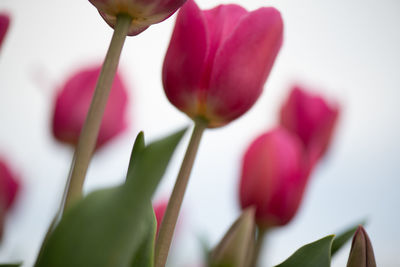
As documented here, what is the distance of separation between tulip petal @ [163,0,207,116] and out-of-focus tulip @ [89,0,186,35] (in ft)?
0.09

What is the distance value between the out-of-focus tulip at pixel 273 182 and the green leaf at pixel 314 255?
16cm

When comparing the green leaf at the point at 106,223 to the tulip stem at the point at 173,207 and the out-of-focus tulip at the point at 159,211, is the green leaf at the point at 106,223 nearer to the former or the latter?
the tulip stem at the point at 173,207

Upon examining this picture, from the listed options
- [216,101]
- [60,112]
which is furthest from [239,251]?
[60,112]

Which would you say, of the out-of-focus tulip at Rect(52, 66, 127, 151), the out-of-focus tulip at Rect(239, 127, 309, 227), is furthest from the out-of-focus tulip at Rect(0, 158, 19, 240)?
the out-of-focus tulip at Rect(239, 127, 309, 227)

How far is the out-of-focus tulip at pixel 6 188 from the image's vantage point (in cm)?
39

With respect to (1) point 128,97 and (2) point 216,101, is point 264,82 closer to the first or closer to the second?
(2) point 216,101

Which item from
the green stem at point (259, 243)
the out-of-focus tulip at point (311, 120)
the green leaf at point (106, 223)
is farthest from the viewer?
the out-of-focus tulip at point (311, 120)

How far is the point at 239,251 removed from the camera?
0.26 m

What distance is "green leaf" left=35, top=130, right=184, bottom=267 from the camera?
0.45 ft

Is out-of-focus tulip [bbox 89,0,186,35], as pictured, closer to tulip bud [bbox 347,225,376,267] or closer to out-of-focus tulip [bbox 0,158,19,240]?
tulip bud [bbox 347,225,376,267]

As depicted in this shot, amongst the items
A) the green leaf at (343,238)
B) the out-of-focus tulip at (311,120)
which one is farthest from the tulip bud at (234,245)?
the out-of-focus tulip at (311,120)

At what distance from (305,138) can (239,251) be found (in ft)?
0.80

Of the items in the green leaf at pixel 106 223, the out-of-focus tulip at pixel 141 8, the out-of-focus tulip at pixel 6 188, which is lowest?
the out-of-focus tulip at pixel 6 188

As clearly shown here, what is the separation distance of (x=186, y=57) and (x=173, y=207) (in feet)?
0.23
